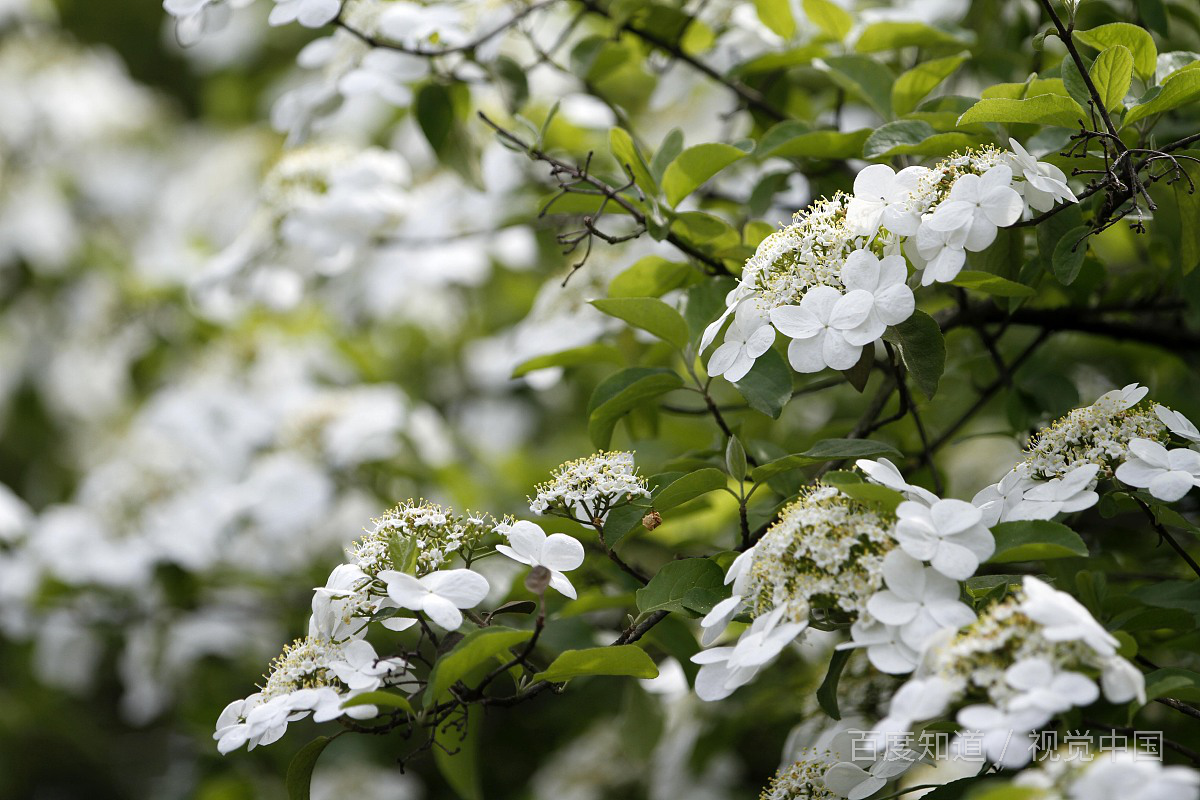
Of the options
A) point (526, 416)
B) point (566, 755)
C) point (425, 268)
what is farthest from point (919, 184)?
point (526, 416)

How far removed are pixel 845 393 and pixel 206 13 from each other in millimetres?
1227

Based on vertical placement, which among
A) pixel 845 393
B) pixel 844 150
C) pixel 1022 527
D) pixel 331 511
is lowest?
pixel 331 511

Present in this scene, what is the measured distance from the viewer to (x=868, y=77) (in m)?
1.27

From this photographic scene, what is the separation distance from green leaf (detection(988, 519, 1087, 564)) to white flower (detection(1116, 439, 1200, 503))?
9cm

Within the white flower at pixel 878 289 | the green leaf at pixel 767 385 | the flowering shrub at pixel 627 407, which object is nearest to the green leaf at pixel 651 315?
the flowering shrub at pixel 627 407

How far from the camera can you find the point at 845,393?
6.37ft

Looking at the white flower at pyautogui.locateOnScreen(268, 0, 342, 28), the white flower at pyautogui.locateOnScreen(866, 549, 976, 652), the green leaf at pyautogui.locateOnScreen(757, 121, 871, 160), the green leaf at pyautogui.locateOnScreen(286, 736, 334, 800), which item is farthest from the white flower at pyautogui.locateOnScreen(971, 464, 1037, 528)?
the white flower at pyautogui.locateOnScreen(268, 0, 342, 28)

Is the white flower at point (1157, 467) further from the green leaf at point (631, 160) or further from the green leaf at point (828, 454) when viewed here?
the green leaf at point (631, 160)

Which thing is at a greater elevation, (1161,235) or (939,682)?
(939,682)

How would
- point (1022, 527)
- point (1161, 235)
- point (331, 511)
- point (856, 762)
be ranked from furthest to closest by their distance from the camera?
point (331, 511)
point (1161, 235)
point (856, 762)
point (1022, 527)

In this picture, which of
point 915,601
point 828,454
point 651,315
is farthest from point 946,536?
point 651,315

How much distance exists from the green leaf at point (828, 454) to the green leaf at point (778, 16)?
2.21 ft

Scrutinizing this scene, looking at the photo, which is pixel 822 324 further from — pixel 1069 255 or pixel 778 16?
pixel 778 16

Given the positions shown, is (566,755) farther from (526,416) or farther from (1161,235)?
(1161,235)
